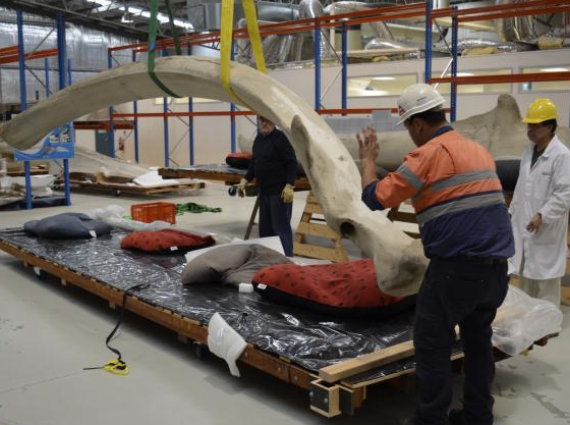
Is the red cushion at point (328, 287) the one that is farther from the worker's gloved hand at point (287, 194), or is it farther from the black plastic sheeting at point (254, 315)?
the worker's gloved hand at point (287, 194)

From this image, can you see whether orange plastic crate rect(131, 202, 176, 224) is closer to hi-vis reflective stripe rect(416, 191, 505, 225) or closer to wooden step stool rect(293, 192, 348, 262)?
wooden step stool rect(293, 192, 348, 262)

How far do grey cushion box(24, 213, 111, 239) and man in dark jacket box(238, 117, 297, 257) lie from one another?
170 centimetres

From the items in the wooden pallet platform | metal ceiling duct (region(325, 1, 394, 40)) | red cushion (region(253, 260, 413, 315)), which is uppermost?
metal ceiling duct (region(325, 1, 394, 40))

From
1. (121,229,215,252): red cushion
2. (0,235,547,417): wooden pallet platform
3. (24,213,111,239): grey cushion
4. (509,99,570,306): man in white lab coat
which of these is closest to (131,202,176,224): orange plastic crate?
(24,213,111,239): grey cushion

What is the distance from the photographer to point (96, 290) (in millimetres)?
4871

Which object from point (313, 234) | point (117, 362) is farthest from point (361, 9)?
point (117, 362)

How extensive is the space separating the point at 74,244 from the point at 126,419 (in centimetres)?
317

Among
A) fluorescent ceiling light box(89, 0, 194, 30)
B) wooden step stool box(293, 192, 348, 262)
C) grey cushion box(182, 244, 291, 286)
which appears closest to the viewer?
grey cushion box(182, 244, 291, 286)

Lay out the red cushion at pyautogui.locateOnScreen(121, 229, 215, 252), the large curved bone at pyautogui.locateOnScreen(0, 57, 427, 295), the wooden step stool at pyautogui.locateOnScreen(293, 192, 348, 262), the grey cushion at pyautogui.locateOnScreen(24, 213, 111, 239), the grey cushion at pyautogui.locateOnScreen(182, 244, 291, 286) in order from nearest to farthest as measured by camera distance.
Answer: the large curved bone at pyautogui.locateOnScreen(0, 57, 427, 295) < the grey cushion at pyautogui.locateOnScreen(182, 244, 291, 286) < the red cushion at pyautogui.locateOnScreen(121, 229, 215, 252) < the grey cushion at pyautogui.locateOnScreen(24, 213, 111, 239) < the wooden step stool at pyautogui.locateOnScreen(293, 192, 348, 262)

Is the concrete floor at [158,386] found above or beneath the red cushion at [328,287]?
beneath

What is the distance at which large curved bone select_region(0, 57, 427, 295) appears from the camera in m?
2.65

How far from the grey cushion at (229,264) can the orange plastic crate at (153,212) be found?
349 cm

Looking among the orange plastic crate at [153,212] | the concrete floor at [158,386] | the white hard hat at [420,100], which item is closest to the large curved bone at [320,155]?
the white hard hat at [420,100]

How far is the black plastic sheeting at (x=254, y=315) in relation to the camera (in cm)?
329
